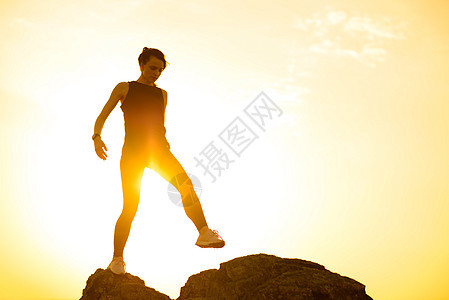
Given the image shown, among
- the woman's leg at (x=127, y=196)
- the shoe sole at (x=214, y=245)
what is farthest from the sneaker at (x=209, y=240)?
the woman's leg at (x=127, y=196)

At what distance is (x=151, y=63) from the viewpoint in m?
7.48

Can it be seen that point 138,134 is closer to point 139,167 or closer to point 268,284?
point 139,167

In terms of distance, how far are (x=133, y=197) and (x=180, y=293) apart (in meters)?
1.94

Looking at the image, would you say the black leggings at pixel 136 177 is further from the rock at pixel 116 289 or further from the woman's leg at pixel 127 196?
the rock at pixel 116 289

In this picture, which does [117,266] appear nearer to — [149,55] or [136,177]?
[136,177]

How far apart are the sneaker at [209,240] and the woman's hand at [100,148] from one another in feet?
6.40

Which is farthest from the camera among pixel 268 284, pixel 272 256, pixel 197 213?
pixel 272 256

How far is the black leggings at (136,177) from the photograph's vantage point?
7258mm

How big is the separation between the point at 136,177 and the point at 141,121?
0.93 metres

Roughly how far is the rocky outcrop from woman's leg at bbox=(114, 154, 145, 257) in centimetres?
76

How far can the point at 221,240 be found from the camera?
22.3ft

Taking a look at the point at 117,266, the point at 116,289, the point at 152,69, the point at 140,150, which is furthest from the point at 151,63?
the point at 116,289

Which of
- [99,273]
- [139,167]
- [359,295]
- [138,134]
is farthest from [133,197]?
[359,295]

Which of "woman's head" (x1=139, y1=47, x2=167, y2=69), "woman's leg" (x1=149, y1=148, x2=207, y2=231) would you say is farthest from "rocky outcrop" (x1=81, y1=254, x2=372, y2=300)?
"woman's head" (x1=139, y1=47, x2=167, y2=69)
